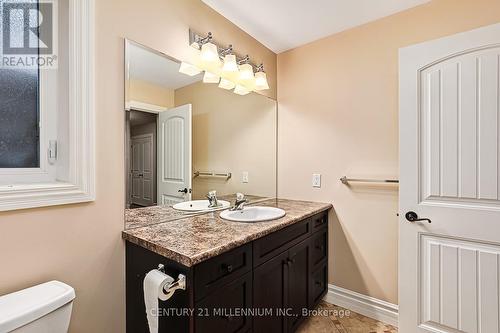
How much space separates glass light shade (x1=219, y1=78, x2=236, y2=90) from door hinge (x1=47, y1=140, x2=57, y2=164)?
1.15 meters

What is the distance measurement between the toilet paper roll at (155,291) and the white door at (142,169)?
499mm

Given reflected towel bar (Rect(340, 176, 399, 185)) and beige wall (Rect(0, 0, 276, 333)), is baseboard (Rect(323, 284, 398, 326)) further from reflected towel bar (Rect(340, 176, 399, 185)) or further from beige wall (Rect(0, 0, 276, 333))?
beige wall (Rect(0, 0, 276, 333))

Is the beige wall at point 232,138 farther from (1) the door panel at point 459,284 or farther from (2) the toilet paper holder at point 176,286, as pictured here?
(1) the door panel at point 459,284

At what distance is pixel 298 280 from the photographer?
1.70m

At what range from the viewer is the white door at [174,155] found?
1520 mm

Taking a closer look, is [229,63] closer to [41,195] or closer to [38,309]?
[41,195]

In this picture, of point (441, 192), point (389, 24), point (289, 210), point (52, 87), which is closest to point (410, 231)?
point (441, 192)

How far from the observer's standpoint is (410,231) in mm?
1583

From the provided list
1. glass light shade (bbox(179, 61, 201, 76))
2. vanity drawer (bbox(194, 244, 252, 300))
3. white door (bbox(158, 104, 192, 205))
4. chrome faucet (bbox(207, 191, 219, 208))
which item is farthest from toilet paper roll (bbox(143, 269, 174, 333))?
glass light shade (bbox(179, 61, 201, 76))

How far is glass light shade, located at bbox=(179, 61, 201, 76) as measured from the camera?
5.20 ft

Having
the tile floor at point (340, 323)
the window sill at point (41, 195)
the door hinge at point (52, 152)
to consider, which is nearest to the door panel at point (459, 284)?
the tile floor at point (340, 323)

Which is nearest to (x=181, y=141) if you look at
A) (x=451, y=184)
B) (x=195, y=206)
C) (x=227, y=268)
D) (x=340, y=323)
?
(x=195, y=206)

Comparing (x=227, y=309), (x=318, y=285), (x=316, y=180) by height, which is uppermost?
(x=316, y=180)

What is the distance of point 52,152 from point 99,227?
16.0 inches
